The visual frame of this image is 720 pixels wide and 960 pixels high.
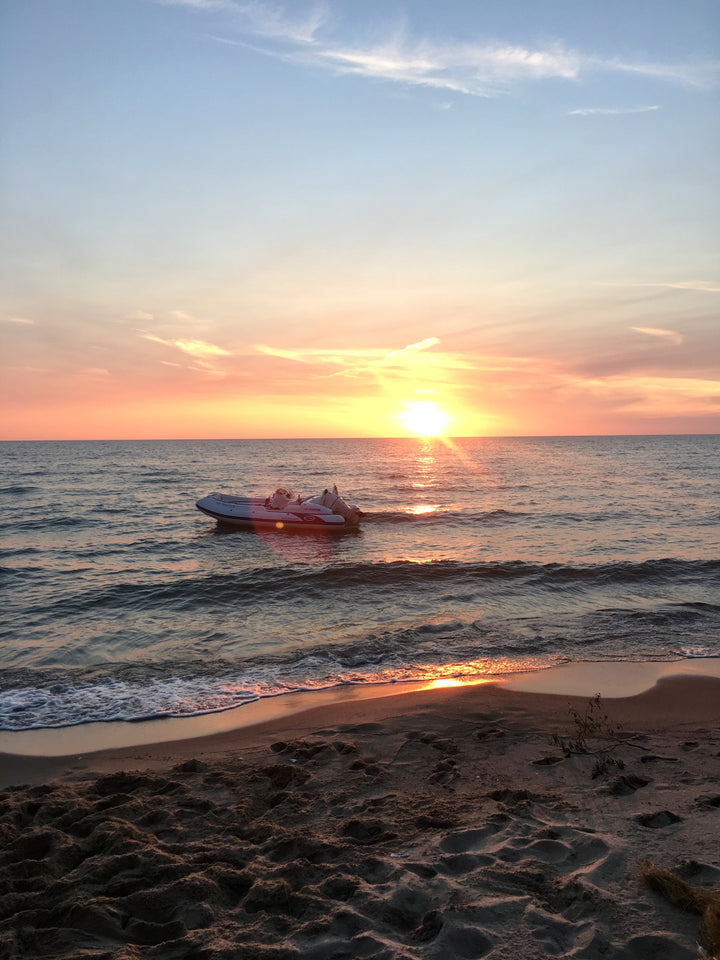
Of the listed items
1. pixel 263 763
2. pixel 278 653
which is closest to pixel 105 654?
pixel 278 653

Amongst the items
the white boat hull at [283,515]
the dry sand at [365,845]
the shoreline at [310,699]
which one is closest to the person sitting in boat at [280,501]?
the white boat hull at [283,515]

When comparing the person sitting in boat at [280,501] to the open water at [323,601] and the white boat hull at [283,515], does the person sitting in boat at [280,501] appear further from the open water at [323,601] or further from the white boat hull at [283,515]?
the open water at [323,601]

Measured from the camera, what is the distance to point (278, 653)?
34.8 feet

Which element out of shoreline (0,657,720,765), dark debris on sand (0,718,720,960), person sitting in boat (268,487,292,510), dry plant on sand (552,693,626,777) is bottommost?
shoreline (0,657,720,765)

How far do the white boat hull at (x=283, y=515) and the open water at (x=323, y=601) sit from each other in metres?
0.59

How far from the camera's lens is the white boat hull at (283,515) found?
81.6 feet

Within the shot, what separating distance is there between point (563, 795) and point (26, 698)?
7531mm

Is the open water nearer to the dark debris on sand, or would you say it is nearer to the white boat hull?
the white boat hull

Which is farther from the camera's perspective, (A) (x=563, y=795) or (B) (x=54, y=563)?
(B) (x=54, y=563)

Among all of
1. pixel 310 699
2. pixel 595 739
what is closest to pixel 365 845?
pixel 595 739

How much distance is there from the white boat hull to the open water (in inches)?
23.4

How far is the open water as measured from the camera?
9523 mm

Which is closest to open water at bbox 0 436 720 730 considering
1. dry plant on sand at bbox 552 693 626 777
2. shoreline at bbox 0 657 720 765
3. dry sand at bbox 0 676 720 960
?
shoreline at bbox 0 657 720 765

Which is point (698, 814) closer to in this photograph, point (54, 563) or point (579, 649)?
point (579, 649)
